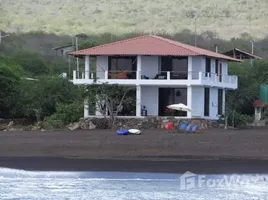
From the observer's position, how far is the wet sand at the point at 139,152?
2872 cm

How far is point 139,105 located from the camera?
139 ft

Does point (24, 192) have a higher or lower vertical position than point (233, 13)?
lower

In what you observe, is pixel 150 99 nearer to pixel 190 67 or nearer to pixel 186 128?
pixel 190 67

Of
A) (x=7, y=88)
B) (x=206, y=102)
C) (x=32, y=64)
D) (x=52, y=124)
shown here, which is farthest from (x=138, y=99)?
(x=32, y=64)

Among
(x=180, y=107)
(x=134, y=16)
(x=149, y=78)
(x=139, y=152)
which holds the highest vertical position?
(x=134, y=16)

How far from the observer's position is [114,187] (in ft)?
85.8

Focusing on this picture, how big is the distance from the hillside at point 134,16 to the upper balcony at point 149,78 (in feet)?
208

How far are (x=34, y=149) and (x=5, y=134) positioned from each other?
18.3 feet

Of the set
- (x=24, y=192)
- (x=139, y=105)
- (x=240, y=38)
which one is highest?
(x=240, y=38)

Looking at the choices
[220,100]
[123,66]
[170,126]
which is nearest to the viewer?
[170,126]

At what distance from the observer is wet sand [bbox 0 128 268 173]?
28719 mm

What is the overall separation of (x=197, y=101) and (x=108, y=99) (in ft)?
17.3

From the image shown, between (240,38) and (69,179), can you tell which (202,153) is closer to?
(69,179)

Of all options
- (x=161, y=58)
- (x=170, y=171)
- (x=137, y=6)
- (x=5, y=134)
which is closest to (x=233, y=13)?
(x=137, y=6)
